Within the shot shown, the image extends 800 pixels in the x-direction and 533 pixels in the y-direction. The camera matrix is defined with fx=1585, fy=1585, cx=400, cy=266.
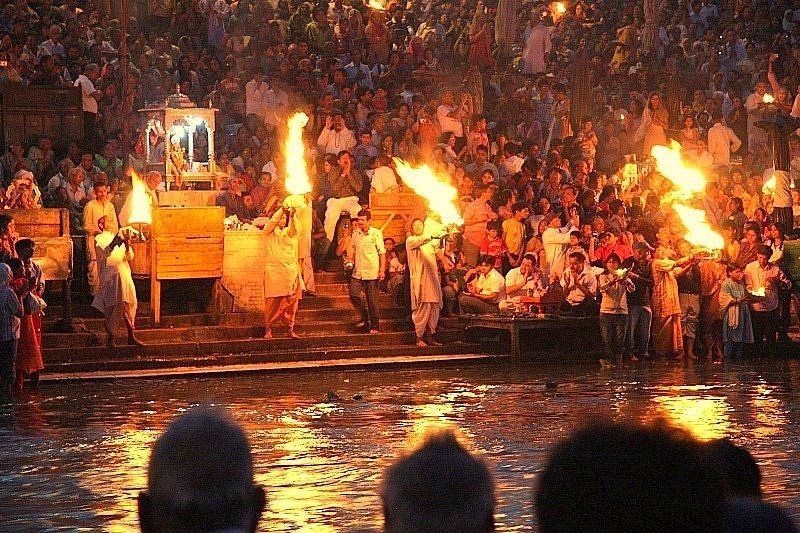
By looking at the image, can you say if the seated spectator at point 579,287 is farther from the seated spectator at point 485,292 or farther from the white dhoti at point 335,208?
the white dhoti at point 335,208

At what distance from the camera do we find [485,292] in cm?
2203

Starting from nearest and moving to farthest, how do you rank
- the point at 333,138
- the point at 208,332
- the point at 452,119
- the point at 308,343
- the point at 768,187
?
the point at 208,332, the point at 308,343, the point at 333,138, the point at 768,187, the point at 452,119

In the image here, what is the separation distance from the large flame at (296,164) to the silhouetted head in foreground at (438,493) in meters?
18.0

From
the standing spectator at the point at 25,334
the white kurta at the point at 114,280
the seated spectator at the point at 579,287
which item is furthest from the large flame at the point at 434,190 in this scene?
the standing spectator at the point at 25,334

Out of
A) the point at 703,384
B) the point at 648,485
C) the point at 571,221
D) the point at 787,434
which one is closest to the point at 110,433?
the point at 787,434

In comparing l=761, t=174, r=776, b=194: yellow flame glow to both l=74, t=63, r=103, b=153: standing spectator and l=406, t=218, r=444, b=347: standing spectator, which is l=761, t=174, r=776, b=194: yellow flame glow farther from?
l=74, t=63, r=103, b=153: standing spectator

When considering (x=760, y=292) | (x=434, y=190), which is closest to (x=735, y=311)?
(x=760, y=292)

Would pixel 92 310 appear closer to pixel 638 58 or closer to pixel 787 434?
pixel 787 434

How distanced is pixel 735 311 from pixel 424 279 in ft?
14.0

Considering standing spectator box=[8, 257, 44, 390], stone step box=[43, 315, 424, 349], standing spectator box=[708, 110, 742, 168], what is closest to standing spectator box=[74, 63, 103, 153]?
stone step box=[43, 315, 424, 349]

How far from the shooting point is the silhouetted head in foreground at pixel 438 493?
10.8ft

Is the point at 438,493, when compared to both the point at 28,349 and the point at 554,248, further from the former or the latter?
the point at 554,248

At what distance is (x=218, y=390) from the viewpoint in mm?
17828

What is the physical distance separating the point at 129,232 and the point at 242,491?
16.6 metres
